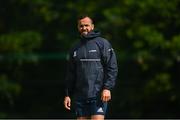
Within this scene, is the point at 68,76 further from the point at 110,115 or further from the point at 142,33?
the point at 110,115

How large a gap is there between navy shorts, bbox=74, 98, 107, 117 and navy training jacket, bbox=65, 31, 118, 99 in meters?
0.07

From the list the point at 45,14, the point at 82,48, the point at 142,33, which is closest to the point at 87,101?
the point at 82,48

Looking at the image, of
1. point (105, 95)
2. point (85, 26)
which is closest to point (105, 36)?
point (85, 26)

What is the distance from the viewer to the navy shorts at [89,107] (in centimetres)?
659

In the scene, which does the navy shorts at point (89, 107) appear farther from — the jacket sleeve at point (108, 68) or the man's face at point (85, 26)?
the man's face at point (85, 26)

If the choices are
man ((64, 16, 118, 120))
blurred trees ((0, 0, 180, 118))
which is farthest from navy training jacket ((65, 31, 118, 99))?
blurred trees ((0, 0, 180, 118))

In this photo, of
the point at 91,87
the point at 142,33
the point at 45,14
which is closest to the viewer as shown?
the point at 91,87

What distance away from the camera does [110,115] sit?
1305 centimetres

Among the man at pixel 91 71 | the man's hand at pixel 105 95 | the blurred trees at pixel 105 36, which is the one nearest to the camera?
the man's hand at pixel 105 95

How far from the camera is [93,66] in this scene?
654 centimetres

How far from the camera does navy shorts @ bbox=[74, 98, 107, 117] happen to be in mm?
6594

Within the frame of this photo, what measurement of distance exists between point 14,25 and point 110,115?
288cm

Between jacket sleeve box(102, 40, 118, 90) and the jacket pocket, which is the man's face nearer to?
jacket sleeve box(102, 40, 118, 90)

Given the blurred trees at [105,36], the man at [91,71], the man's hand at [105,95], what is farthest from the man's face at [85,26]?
the blurred trees at [105,36]
